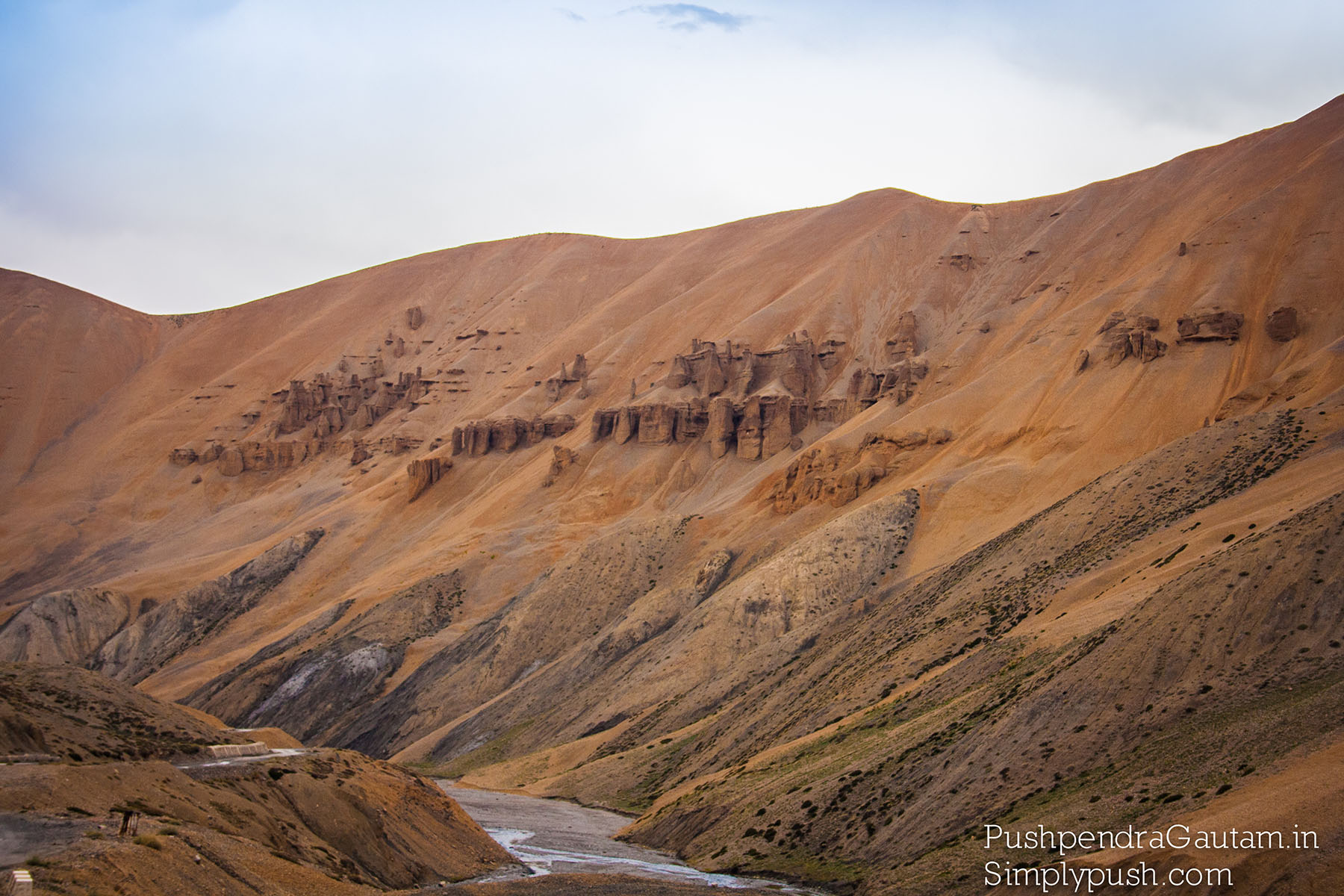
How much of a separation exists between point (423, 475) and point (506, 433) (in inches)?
430

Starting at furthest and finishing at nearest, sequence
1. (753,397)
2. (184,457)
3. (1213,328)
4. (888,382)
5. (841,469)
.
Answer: (184,457) < (753,397) < (888,382) < (841,469) < (1213,328)

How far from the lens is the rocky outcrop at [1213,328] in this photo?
3605 inches

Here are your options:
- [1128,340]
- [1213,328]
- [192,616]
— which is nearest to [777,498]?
[1128,340]

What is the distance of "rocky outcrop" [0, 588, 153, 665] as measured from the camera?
111 meters

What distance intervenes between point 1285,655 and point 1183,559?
1334 cm

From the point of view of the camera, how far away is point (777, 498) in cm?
9725

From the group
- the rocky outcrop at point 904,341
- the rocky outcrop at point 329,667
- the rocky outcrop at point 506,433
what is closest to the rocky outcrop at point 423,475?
the rocky outcrop at point 506,433

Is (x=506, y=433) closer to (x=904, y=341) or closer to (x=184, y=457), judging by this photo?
(x=904, y=341)

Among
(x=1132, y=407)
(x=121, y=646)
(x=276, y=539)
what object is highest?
(x=1132, y=407)

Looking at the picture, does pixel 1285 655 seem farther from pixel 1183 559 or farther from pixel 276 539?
pixel 276 539

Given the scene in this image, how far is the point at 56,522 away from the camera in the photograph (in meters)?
157

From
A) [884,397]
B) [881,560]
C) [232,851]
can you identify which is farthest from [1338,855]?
[884,397]

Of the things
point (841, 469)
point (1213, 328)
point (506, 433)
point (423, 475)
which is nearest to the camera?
point (1213, 328)

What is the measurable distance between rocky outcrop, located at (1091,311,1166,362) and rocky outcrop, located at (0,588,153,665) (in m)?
90.7
